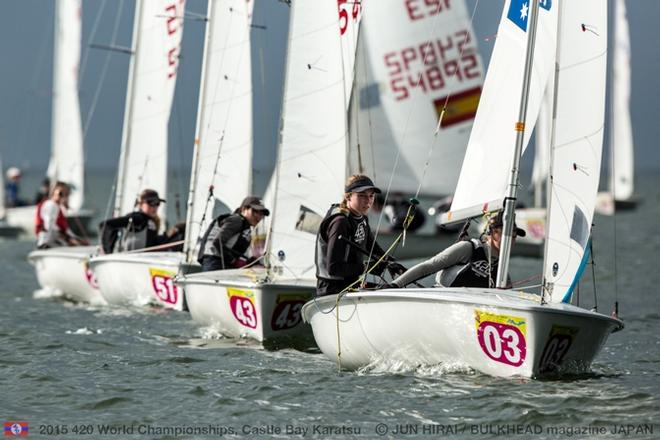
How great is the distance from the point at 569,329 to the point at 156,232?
284 inches

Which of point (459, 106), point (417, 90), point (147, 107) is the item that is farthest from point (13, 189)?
point (147, 107)

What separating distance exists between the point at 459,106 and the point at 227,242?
341 inches

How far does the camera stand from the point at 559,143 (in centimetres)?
823

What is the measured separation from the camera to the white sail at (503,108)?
335 inches

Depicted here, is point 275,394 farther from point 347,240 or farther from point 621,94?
point 621,94

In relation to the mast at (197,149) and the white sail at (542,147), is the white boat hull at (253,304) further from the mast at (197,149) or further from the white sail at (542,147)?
the white sail at (542,147)

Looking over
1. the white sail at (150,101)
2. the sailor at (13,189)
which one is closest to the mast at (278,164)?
the white sail at (150,101)

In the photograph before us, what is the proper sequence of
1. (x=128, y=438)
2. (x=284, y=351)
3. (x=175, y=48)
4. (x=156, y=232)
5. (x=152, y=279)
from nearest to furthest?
(x=128, y=438)
(x=284, y=351)
(x=152, y=279)
(x=156, y=232)
(x=175, y=48)

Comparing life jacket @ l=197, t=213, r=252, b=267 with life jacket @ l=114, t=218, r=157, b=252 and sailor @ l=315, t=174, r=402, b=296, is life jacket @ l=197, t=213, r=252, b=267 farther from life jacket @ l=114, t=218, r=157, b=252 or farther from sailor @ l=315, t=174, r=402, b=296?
sailor @ l=315, t=174, r=402, b=296

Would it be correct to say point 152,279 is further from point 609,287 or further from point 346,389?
point 609,287

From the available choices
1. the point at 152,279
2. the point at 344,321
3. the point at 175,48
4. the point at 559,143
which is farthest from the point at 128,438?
the point at 175,48

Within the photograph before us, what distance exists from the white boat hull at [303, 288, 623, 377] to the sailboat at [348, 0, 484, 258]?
10693 mm

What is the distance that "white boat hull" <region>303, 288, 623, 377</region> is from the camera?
25.2ft

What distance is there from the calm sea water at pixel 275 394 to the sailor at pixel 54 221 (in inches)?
156
